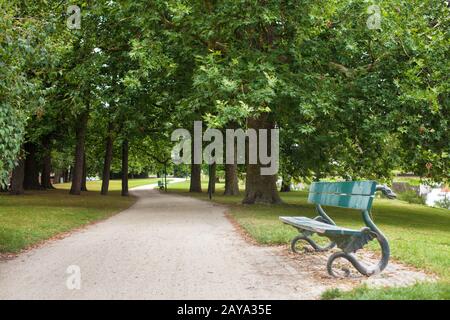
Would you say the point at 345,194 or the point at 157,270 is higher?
the point at 345,194

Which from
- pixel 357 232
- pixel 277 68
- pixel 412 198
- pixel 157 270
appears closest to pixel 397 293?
pixel 357 232

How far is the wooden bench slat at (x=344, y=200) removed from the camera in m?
6.47

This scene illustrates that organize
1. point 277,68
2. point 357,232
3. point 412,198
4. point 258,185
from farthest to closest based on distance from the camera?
point 412,198, point 258,185, point 277,68, point 357,232

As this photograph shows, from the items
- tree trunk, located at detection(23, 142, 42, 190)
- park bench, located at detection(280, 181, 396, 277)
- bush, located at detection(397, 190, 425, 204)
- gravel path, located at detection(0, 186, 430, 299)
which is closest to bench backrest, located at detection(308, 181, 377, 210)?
park bench, located at detection(280, 181, 396, 277)

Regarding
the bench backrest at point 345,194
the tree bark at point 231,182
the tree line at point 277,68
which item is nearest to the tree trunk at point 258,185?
the tree line at point 277,68

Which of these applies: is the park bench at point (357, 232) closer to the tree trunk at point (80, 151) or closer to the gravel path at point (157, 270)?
the gravel path at point (157, 270)

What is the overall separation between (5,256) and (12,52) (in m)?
3.25

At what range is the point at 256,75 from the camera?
16188 mm

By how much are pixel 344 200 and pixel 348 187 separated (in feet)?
0.66

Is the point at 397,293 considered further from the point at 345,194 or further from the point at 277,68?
the point at 277,68

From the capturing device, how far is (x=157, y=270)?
287 inches

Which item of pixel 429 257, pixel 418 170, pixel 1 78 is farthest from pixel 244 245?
pixel 418 170

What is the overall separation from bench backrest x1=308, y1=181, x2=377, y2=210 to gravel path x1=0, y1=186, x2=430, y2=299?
99cm
